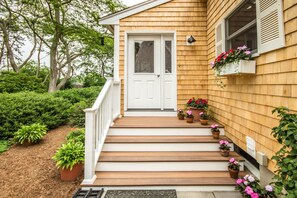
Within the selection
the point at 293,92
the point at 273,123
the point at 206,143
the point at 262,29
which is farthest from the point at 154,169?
the point at 262,29

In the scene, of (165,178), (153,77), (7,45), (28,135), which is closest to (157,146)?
(165,178)

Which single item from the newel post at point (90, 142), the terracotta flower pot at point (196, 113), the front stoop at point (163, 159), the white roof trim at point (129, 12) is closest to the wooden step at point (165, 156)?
the front stoop at point (163, 159)

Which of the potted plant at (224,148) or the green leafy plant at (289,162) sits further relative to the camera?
the potted plant at (224,148)

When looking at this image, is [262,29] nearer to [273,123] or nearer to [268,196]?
[273,123]

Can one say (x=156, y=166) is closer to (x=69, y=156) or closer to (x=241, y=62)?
(x=69, y=156)

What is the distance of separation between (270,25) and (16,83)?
28.8ft

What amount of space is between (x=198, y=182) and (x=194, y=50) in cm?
329

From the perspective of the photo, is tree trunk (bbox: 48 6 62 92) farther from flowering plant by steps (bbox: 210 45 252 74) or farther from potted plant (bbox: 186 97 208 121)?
flowering plant by steps (bbox: 210 45 252 74)

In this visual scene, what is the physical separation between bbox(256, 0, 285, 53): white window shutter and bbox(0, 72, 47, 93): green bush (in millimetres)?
8497

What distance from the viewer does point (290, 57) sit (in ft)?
5.97

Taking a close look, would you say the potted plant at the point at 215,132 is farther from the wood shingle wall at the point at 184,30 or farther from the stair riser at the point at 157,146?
the wood shingle wall at the point at 184,30

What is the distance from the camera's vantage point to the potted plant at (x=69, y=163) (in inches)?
110

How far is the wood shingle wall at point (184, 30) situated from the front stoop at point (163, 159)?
1.35 m

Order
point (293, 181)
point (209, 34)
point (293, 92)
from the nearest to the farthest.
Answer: point (293, 181), point (293, 92), point (209, 34)
